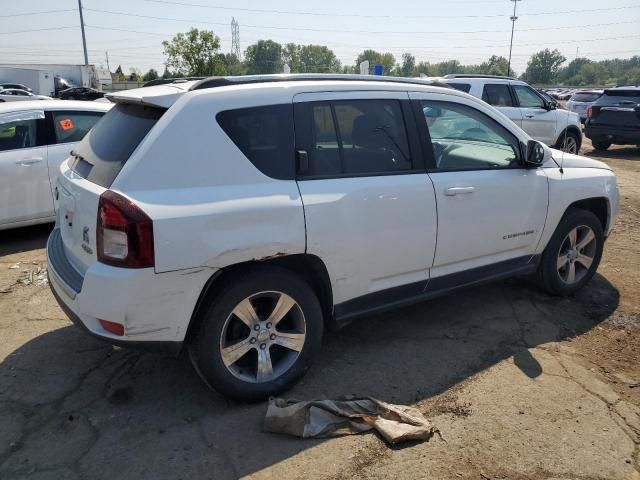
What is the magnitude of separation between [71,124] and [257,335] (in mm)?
4519

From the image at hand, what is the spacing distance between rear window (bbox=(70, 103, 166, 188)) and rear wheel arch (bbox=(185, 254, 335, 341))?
0.77 m

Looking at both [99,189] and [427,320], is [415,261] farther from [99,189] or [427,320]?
[99,189]

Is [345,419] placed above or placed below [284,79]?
below

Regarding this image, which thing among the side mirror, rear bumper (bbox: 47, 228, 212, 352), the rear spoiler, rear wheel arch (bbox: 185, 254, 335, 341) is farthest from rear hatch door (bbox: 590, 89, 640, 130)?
rear bumper (bbox: 47, 228, 212, 352)

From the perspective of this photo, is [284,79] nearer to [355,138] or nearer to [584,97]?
[355,138]

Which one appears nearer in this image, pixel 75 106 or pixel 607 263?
pixel 607 263

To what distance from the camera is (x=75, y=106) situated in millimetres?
6371

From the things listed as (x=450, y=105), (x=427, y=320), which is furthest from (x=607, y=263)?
(x=450, y=105)

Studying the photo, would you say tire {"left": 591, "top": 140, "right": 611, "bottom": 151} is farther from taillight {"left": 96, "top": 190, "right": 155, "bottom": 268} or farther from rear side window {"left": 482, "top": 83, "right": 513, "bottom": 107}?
taillight {"left": 96, "top": 190, "right": 155, "bottom": 268}

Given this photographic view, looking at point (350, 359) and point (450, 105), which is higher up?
point (450, 105)

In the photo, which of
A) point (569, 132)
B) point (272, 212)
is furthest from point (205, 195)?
point (569, 132)

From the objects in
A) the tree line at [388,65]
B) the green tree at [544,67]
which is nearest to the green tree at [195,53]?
the tree line at [388,65]

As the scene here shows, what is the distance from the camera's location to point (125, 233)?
2617mm

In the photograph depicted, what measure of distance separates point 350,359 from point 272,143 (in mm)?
1598
